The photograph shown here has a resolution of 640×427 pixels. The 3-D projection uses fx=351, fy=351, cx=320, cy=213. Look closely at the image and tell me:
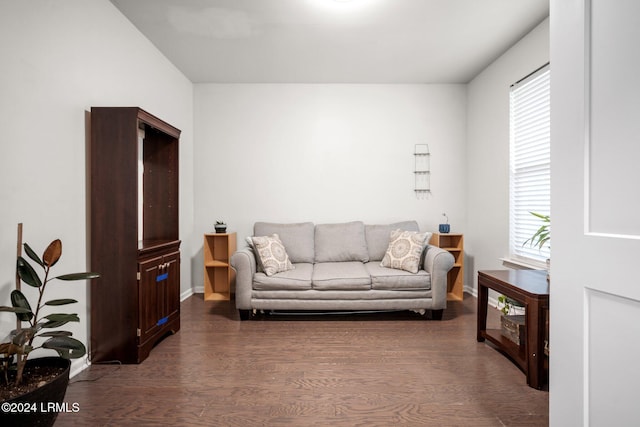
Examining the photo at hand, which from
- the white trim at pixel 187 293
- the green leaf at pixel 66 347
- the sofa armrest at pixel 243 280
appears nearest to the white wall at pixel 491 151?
the sofa armrest at pixel 243 280

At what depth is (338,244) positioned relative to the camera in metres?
4.28

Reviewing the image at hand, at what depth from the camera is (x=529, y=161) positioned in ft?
11.2

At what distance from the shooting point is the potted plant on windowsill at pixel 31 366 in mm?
1560

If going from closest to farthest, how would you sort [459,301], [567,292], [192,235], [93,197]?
[567,292] → [93,197] → [459,301] → [192,235]

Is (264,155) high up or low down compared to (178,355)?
up

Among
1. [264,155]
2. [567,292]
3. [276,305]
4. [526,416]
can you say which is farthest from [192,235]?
[567,292]

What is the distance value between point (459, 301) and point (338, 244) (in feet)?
5.21

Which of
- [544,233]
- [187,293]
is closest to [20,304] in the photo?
[187,293]

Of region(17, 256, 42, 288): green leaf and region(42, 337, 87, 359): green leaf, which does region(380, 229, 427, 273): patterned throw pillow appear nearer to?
region(42, 337, 87, 359): green leaf

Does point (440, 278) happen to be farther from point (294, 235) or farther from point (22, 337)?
point (22, 337)

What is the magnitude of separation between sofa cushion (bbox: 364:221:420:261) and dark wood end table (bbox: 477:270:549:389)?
150cm

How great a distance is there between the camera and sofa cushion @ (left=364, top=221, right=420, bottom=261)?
429 centimetres

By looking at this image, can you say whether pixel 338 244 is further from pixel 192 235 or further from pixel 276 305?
pixel 192 235

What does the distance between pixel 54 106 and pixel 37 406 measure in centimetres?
174
